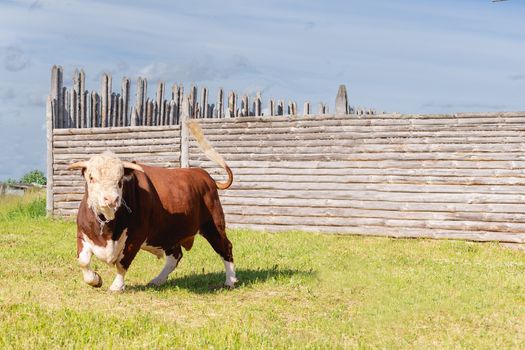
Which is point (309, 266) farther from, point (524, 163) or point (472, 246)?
point (524, 163)

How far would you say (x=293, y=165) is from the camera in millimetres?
15766

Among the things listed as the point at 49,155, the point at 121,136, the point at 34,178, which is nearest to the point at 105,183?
the point at 121,136

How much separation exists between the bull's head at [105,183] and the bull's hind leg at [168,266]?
5.76 ft

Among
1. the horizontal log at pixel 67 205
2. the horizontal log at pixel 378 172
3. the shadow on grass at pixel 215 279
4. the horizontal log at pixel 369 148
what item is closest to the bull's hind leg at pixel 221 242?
the shadow on grass at pixel 215 279

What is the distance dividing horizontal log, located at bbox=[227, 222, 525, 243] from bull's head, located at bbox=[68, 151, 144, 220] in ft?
26.4

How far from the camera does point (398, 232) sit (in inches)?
588

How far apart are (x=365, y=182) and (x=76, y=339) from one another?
967cm

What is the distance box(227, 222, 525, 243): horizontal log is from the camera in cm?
1434

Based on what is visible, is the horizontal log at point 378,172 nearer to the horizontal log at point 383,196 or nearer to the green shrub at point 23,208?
the horizontal log at point 383,196

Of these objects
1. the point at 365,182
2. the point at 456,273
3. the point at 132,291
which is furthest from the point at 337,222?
the point at 132,291

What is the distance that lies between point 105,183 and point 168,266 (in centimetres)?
215

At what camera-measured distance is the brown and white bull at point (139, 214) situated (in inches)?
308

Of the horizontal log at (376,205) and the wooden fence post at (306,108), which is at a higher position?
the wooden fence post at (306,108)

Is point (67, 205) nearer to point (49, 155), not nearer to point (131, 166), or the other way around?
point (49, 155)
